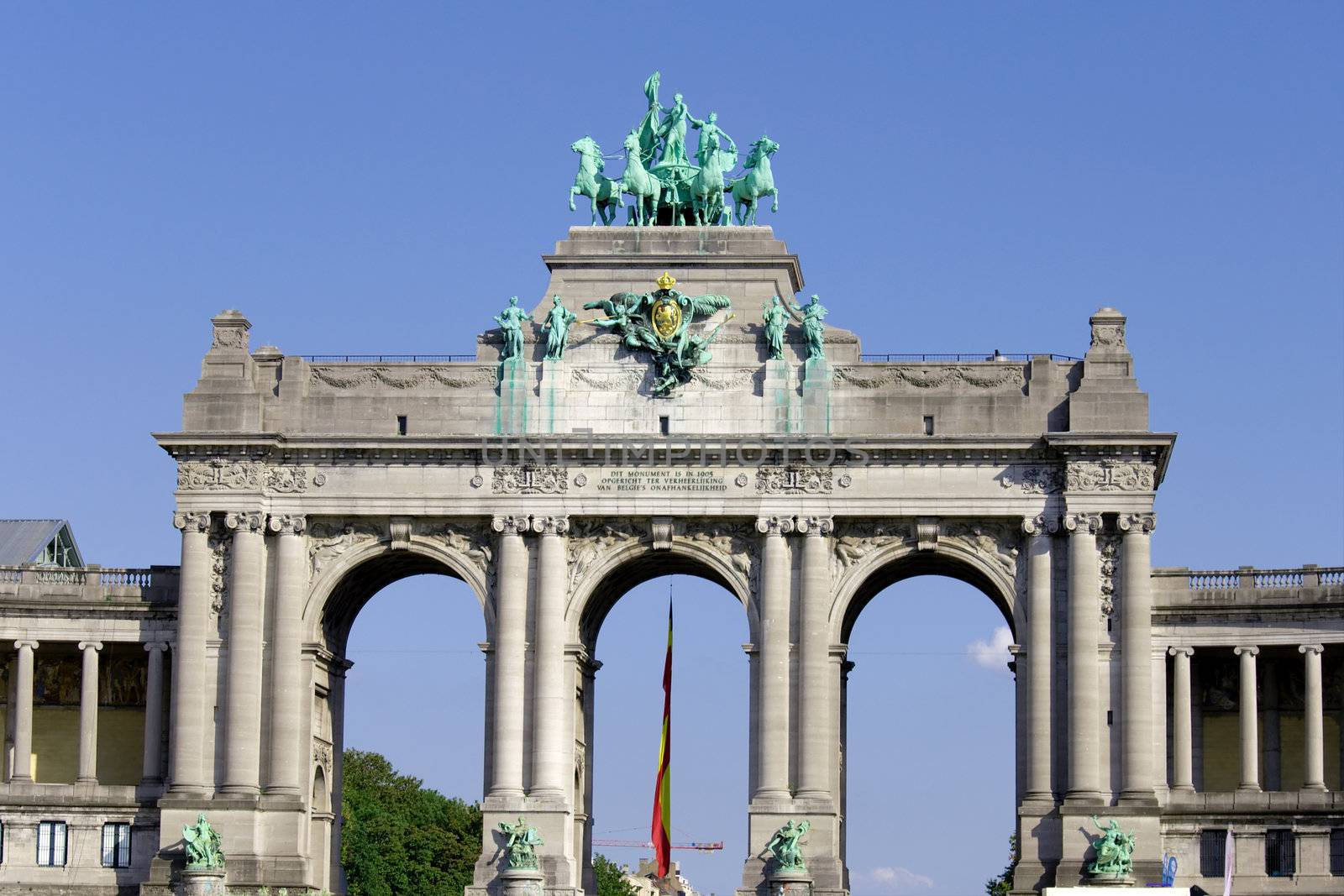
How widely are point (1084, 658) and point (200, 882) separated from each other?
90.3 ft

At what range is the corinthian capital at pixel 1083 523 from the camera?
87.1 meters

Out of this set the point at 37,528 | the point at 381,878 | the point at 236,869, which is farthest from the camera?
the point at 381,878

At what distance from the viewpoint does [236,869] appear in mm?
86938

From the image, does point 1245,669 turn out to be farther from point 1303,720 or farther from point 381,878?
point 381,878

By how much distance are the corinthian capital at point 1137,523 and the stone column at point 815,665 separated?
8.88 metres

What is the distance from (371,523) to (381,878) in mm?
50886

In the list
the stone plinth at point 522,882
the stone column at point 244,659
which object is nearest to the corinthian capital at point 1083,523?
the stone plinth at point 522,882

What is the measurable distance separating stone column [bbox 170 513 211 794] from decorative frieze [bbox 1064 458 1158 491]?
88.5ft

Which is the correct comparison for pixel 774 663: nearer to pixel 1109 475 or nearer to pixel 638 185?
pixel 1109 475

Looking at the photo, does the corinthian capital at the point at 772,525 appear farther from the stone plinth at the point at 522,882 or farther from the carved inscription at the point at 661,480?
the stone plinth at the point at 522,882

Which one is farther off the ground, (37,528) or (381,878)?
(37,528)

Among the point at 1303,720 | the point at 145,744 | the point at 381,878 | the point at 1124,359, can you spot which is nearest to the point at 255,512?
the point at 145,744

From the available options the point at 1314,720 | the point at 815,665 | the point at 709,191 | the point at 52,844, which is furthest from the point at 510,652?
the point at 1314,720

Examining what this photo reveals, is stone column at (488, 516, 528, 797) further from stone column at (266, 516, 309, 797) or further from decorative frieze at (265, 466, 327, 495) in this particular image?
stone column at (266, 516, 309, 797)
